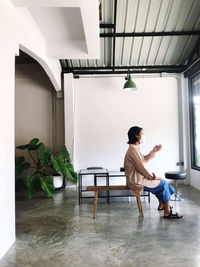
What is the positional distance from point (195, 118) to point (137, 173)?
10.1 ft

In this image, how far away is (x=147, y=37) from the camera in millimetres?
5188

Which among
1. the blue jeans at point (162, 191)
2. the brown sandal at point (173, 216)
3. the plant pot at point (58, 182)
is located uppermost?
the blue jeans at point (162, 191)

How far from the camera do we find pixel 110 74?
6191mm

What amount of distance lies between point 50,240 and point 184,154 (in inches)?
173

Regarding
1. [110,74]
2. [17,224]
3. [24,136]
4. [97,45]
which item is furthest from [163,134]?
[17,224]

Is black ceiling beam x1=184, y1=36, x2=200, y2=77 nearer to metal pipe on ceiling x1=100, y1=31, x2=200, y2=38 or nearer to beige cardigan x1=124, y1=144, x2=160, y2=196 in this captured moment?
metal pipe on ceiling x1=100, y1=31, x2=200, y2=38

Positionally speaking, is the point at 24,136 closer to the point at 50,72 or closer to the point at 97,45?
the point at 50,72

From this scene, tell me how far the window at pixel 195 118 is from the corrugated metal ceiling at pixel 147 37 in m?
0.63

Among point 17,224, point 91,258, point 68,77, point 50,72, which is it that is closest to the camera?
point 91,258

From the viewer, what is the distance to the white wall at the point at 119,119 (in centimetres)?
615

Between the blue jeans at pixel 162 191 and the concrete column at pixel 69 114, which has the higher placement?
the concrete column at pixel 69 114

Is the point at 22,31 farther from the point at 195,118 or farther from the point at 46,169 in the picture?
the point at 195,118

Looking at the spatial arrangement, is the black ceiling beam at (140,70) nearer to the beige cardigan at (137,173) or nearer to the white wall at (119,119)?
the white wall at (119,119)

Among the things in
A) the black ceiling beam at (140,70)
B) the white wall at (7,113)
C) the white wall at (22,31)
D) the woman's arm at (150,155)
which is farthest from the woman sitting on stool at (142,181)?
the black ceiling beam at (140,70)
